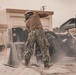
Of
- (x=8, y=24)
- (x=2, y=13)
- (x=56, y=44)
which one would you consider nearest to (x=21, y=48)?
(x=56, y=44)

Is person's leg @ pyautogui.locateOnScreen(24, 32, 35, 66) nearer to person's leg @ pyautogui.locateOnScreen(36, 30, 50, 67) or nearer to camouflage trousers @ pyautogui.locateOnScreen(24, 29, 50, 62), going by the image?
camouflage trousers @ pyautogui.locateOnScreen(24, 29, 50, 62)

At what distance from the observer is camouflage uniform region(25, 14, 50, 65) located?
827 centimetres

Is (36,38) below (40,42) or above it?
above

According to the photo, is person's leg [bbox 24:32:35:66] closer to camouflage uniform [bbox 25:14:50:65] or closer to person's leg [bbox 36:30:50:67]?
camouflage uniform [bbox 25:14:50:65]

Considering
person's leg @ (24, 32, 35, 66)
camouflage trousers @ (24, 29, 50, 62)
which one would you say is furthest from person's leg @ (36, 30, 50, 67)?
person's leg @ (24, 32, 35, 66)

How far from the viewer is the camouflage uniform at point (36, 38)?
8273mm

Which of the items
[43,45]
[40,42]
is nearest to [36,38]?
[40,42]

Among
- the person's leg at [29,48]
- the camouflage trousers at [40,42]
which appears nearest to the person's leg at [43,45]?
the camouflage trousers at [40,42]

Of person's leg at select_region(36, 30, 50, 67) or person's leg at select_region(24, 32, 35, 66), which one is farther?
person's leg at select_region(24, 32, 35, 66)

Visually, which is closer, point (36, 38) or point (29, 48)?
point (36, 38)

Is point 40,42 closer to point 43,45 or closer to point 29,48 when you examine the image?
point 43,45

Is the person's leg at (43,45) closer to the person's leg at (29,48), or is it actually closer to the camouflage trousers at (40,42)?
the camouflage trousers at (40,42)

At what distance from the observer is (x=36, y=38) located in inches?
328

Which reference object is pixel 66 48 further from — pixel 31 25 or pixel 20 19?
pixel 20 19
